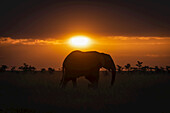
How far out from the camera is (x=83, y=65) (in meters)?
12.9

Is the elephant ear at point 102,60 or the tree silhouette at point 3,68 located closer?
the elephant ear at point 102,60

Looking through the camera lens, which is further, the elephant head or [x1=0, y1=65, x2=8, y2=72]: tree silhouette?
[x1=0, y1=65, x2=8, y2=72]: tree silhouette

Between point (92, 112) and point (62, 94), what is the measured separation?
3.29 meters

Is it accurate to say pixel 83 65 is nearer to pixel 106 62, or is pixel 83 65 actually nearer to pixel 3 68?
pixel 106 62

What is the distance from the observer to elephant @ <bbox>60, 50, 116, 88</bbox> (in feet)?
42.2

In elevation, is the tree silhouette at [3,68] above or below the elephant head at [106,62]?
below

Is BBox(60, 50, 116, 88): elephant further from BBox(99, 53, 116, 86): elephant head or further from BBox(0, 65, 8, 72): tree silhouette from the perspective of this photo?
BBox(0, 65, 8, 72): tree silhouette

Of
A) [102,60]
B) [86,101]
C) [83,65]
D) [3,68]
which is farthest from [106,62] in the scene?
[3,68]

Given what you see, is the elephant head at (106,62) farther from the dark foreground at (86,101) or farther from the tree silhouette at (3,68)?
the tree silhouette at (3,68)

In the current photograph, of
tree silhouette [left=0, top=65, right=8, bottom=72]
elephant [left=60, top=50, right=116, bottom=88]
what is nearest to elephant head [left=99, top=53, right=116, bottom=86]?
elephant [left=60, top=50, right=116, bottom=88]

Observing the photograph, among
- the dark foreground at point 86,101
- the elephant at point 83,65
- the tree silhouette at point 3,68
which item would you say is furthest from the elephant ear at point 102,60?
the tree silhouette at point 3,68

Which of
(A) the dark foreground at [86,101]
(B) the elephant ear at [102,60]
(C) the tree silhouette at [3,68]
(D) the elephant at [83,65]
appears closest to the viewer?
(A) the dark foreground at [86,101]

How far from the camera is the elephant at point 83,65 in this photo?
42.2 ft

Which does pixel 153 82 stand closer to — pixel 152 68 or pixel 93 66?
pixel 93 66
